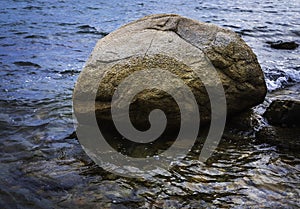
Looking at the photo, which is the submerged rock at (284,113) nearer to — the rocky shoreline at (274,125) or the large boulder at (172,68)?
the rocky shoreline at (274,125)

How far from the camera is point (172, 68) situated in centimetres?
445

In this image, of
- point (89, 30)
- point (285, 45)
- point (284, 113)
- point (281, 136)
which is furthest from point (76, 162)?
point (89, 30)

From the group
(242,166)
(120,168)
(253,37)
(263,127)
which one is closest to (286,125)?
(263,127)

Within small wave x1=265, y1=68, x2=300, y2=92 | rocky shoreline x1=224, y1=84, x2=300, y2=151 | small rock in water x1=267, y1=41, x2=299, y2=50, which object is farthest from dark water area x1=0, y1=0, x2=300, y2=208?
small rock in water x1=267, y1=41, x2=299, y2=50

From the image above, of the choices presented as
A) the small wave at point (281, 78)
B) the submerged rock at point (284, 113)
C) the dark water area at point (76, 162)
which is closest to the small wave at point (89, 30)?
the dark water area at point (76, 162)

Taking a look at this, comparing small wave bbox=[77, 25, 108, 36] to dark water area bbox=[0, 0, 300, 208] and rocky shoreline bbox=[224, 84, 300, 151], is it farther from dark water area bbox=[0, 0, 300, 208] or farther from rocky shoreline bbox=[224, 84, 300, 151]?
rocky shoreline bbox=[224, 84, 300, 151]

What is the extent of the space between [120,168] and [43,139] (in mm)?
1225

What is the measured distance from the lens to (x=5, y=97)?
6.03m

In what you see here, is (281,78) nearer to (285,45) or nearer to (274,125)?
(274,125)

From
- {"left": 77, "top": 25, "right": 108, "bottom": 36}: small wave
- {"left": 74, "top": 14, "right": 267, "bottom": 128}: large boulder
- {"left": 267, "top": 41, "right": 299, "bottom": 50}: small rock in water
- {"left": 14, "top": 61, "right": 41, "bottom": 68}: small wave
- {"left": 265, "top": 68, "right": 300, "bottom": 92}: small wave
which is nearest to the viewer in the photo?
{"left": 74, "top": 14, "right": 267, "bottom": 128}: large boulder

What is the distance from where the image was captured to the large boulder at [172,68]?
4.39 meters

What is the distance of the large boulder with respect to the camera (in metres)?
4.39

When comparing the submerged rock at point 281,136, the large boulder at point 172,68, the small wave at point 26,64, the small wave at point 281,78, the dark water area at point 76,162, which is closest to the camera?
the dark water area at point 76,162

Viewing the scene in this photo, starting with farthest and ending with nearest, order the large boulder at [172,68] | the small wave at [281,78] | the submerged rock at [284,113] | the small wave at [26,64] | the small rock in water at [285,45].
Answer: the small rock in water at [285,45], the small wave at [26,64], the small wave at [281,78], the submerged rock at [284,113], the large boulder at [172,68]
